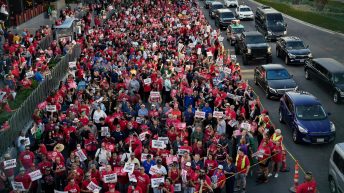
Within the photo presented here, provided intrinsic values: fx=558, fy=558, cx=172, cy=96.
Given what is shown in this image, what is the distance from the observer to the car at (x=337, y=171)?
15.6 metres

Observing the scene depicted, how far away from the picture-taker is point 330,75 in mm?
27016

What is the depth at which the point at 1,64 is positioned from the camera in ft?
93.0

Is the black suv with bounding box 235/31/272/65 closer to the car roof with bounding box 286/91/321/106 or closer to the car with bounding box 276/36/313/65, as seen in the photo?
the car with bounding box 276/36/313/65

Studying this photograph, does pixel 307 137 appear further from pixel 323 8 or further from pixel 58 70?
pixel 323 8

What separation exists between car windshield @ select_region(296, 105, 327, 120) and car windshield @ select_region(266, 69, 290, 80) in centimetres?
592

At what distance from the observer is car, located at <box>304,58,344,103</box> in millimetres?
26078

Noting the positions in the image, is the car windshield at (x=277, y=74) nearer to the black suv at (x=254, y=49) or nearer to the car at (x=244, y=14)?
the black suv at (x=254, y=49)

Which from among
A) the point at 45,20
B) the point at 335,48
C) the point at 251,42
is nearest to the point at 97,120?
the point at 251,42

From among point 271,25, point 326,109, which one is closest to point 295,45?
point 271,25

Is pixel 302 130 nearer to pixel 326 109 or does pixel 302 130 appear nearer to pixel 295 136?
pixel 295 136

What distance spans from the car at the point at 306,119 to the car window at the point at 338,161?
13.4 feet

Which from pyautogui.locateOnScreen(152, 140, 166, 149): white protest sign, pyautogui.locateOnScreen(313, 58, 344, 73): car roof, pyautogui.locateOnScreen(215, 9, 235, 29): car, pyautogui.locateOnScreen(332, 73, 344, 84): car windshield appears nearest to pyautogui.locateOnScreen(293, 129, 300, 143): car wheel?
pyautogui.locateOnScreen(332, 73, 344, 84): car windshield

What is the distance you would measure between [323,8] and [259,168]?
2128 inches

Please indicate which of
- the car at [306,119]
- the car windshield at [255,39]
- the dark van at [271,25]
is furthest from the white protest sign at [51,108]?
the dark van at [271,25]
